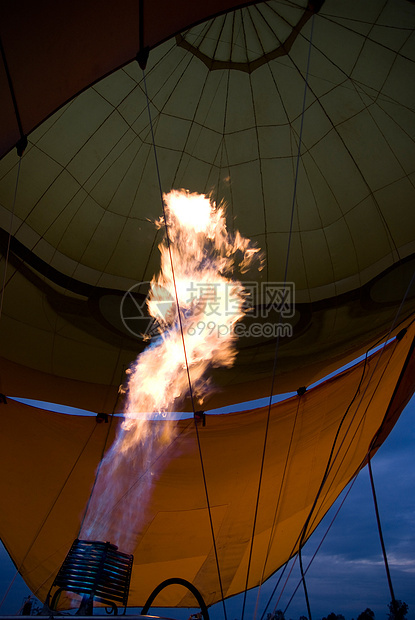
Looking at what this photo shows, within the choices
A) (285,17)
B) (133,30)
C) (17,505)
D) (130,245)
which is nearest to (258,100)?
(285,17)

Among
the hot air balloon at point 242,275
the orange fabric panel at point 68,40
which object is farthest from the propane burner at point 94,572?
the hot air balloon at point 242,275

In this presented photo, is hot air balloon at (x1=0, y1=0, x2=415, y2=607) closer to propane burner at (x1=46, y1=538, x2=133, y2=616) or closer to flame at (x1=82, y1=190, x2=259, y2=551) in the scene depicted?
flame at (x1=82, y1=190, x2=259, y2=551)

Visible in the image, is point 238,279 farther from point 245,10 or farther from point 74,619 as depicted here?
point 74,619

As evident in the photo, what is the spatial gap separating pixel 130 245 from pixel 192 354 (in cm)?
190

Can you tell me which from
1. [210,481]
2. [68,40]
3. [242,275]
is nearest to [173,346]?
[242,275]

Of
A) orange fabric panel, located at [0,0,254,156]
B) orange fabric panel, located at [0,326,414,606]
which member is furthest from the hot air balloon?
orange fabric panel, located at [0,0,254,156]

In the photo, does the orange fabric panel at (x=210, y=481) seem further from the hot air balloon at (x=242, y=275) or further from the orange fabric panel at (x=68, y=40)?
the orange fabric panel at (x=68, y=40)

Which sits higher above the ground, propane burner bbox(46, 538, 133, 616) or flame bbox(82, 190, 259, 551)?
flame bbox(82, 190, 259, 551)

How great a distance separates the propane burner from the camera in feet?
6.38

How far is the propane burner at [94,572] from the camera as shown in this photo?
194 centimetres

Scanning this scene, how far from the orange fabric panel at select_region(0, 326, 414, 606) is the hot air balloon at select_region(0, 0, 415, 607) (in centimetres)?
3

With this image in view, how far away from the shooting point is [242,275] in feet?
20.8

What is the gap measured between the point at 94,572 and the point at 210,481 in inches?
215

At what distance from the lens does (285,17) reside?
17.3ft
